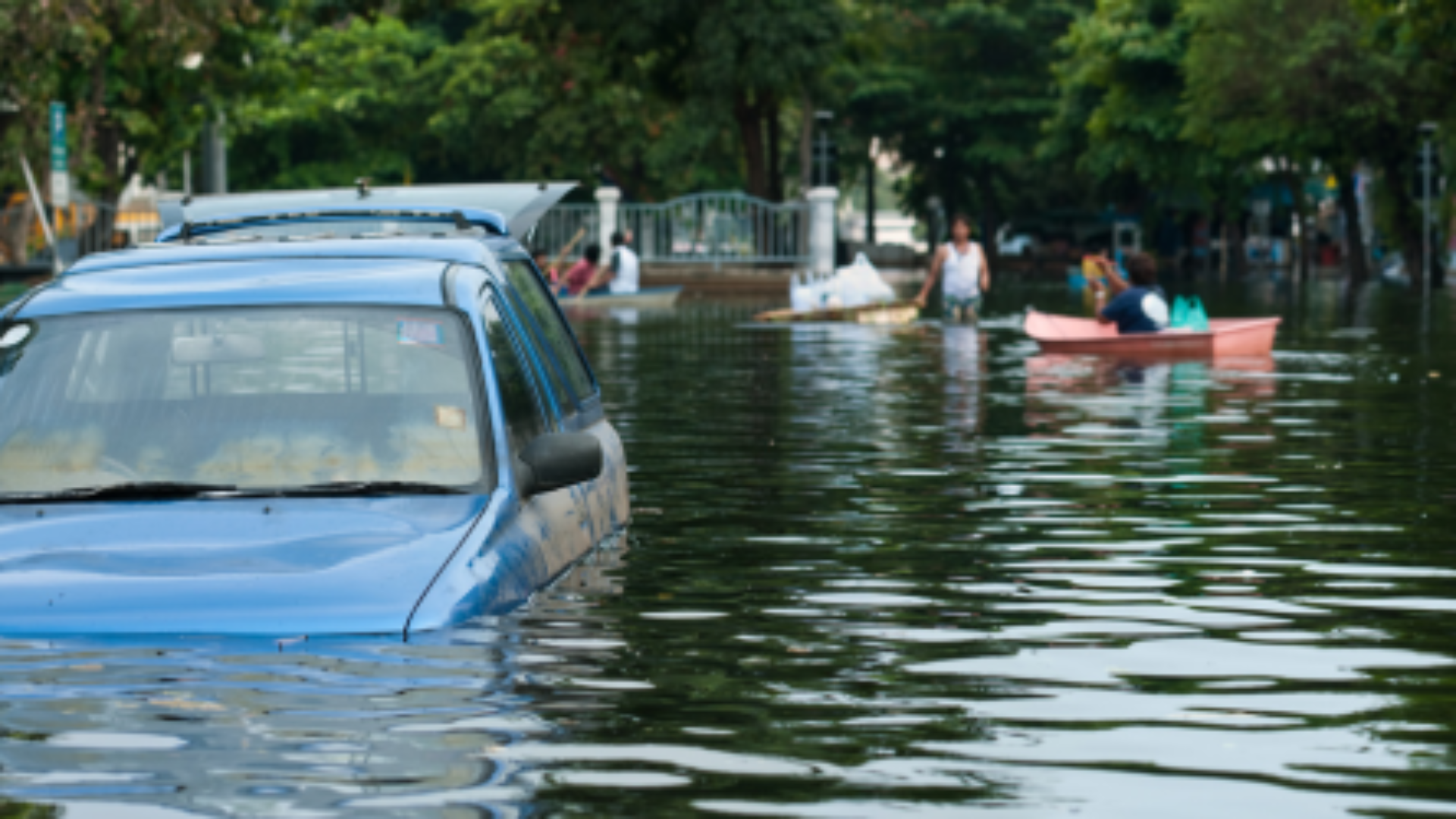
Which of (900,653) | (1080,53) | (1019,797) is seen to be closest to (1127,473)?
(900,653)

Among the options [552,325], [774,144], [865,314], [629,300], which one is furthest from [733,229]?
[552,325]

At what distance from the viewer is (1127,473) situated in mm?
12688

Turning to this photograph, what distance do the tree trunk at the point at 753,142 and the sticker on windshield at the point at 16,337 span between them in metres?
49.0

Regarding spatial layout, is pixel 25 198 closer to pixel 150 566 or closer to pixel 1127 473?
pixel 1127 473

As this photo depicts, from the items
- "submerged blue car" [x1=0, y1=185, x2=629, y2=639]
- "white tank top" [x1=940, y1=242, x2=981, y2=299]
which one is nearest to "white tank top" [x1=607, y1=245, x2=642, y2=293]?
"white tank top" [x1=940, y1=242, x2=981, y2=299]

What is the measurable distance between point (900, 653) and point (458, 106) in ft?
222

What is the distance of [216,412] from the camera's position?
22.1ft

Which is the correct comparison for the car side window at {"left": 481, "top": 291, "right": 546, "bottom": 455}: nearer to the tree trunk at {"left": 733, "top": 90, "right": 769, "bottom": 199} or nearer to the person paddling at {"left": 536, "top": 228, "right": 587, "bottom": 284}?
the person paddling at {"left": 536, "top": 228, "right": 587, "bottom": 284}

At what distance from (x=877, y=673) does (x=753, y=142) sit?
164ft

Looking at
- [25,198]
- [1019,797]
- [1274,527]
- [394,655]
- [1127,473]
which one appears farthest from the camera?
[25,198]

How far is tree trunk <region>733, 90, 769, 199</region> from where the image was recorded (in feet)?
182

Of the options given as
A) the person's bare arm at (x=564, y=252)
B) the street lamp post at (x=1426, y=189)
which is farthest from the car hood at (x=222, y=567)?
the street lamp post at (x=1426, y=189)

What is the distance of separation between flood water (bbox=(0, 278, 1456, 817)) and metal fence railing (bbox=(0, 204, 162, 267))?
109 feet

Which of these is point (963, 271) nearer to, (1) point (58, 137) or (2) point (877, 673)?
(1) point (58, 137)
